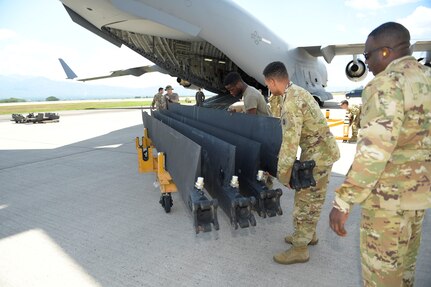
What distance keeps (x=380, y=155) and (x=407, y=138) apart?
22 centimetres

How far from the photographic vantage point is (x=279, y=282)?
2326mm

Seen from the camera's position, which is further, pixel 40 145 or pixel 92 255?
pixel 40 145

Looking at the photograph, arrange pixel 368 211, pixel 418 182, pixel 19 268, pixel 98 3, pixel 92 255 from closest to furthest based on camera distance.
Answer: pixel 418 182
pixel 368 211
pixel 19 268
pixel 92 255
pixel 98 3

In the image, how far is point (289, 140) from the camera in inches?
91.4

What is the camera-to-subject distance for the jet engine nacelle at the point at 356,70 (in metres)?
16.1

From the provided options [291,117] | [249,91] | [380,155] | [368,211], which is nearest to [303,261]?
[368,211]

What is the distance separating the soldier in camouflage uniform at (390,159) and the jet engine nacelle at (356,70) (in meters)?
16.5

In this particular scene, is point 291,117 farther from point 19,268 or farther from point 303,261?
point 19,268

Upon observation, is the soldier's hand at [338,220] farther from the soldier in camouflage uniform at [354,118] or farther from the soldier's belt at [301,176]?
the soldier in camouflage uniform at [354,118]

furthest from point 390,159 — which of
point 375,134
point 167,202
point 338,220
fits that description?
point 167,202

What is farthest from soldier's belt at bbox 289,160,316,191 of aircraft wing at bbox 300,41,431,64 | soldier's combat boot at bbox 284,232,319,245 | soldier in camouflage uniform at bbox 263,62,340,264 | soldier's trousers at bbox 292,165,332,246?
aircraft wing at bbox 300,41,431,64

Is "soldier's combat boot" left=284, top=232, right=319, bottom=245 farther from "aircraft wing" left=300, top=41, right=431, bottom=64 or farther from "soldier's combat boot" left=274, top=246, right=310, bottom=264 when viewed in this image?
"aircraft wing" left=300, top=41, right=431, bottom=64

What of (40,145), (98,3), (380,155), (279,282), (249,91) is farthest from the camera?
(40,145)

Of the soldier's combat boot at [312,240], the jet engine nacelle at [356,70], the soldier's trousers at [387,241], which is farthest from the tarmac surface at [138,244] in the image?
the jet engine nacelle at [356,70]
